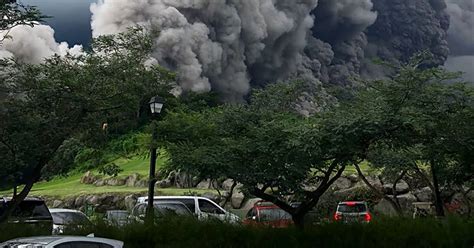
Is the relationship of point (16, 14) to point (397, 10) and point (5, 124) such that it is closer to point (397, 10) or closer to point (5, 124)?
point (5, 124)

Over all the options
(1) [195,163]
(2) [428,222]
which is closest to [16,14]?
(1) [195,163]

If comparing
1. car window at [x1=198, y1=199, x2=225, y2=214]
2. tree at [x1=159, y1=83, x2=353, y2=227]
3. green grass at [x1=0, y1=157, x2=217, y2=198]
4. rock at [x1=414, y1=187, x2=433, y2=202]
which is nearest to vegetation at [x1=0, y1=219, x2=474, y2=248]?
tree at [x1=159, y1=83, x2=353, y2=227]

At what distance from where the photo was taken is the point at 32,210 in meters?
14.7

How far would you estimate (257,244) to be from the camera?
10602 mm

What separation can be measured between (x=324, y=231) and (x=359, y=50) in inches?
3715

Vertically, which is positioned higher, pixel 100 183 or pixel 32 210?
pixel 100 183

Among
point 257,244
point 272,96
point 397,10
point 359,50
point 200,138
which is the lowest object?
point 257,244

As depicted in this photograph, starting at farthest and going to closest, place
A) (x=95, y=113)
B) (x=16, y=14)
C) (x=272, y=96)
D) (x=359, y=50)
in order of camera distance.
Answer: (x=359, y=50), (x=272, y=96), (x=95, y=113), (x=16, y=14)

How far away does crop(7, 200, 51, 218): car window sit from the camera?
47.5ft

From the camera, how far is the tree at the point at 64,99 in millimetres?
11234

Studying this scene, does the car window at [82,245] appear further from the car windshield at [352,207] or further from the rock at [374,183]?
the rock at [374,183]

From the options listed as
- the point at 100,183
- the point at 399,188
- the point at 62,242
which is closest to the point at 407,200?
the point at 399,188

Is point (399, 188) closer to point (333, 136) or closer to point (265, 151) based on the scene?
point (265, 151)

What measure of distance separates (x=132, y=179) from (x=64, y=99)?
2992 cm
